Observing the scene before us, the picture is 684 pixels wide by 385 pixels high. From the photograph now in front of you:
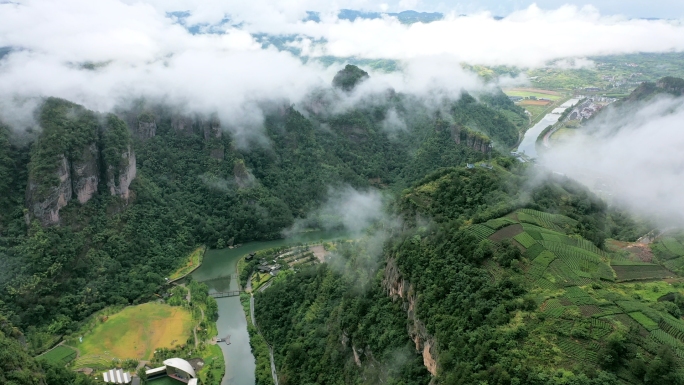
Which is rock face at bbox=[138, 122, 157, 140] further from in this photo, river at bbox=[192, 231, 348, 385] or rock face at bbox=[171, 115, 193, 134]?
river at bbox=[192, 231, 348, 385]

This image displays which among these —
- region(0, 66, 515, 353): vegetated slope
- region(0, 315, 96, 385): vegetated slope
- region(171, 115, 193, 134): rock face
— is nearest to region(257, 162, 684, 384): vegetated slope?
region(0, 315, 96, 385): vegetated slope

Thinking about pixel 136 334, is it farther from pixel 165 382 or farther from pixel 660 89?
pixel 660 89

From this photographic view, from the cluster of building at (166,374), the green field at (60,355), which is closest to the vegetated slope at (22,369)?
the cluster of building at (166,374)

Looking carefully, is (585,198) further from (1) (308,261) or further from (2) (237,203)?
(2) (237,203)

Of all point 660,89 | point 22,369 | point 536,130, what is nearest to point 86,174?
point 22,369

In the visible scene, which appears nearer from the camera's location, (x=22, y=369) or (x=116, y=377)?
(x=22, y=369)
